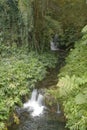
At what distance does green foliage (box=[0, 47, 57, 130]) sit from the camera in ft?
31.2

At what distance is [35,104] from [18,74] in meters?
1.57

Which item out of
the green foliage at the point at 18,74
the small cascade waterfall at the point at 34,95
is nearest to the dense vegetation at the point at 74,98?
the small cascade waterfall at the point at 34,95

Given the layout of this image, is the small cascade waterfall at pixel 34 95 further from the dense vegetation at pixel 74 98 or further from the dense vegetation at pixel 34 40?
the dense vegetation at pixel 74 98

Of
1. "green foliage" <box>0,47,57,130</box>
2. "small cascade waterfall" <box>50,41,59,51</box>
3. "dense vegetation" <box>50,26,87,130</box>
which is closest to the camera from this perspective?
"dense vegetation" <box>50,26,87,130</box>

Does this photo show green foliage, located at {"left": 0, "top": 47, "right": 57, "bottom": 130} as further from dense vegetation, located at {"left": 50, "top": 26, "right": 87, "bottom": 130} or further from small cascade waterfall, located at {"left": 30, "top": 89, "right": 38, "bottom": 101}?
dense vegetation, located at {"left": 50, "top": 26, "right": 87, "bottom": 130}

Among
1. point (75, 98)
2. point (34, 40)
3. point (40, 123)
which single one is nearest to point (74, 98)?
point (75, 98)

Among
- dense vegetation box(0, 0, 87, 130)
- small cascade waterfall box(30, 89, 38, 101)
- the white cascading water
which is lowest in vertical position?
the white cascading water

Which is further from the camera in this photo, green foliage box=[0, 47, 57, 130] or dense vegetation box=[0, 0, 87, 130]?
dense vegetation box=[0, 0, 87, 130]

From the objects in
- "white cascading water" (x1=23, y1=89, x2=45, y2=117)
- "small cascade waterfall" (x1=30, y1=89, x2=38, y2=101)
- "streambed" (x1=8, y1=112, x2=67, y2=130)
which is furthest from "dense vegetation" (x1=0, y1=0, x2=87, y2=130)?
"streambed" (x1=8, y1=112, x2=67, y2=130)

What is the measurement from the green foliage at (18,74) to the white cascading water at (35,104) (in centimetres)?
33

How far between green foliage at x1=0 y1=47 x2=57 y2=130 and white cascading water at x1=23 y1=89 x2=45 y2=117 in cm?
33

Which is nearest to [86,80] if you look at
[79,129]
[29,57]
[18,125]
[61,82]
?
[61,82]

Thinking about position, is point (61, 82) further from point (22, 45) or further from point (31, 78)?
point (22, 45)

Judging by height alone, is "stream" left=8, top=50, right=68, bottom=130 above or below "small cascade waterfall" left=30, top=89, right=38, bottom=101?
below
